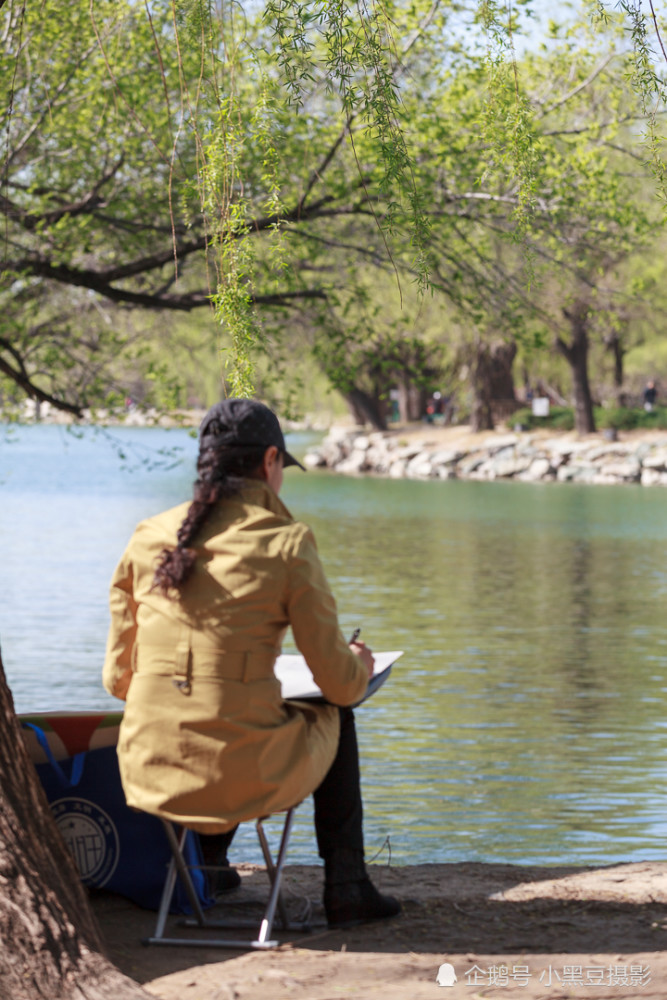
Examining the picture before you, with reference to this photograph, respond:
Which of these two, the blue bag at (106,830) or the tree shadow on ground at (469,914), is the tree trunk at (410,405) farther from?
the blue bag at (106,830)

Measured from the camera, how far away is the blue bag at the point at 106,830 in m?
4.02

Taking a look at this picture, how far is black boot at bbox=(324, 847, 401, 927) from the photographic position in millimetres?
3941

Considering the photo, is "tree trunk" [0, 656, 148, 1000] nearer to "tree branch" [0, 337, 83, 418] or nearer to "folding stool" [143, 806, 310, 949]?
"folding stool" [143, 806, 310, 949]

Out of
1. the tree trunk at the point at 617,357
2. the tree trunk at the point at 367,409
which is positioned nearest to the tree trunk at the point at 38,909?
the tree trunk at the point at 617,357

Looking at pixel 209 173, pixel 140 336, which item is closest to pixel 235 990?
pixel 209 173

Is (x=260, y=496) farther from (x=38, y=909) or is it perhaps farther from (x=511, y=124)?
(x=511, y=124)

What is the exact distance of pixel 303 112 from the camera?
36.3 ft

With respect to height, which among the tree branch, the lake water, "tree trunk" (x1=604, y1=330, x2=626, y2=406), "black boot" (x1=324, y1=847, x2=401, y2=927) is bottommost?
the lake water

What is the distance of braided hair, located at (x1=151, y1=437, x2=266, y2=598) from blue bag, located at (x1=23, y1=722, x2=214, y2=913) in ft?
2.91

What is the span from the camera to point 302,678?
3.97 meters

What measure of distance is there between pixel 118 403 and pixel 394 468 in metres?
31.0

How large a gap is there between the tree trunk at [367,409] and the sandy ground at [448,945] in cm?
4276

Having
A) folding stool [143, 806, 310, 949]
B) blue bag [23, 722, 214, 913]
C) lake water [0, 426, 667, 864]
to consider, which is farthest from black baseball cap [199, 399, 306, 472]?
lake water [0, 426, 667, 864]

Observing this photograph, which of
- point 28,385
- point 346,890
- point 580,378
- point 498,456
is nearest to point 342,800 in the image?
point 346,890
